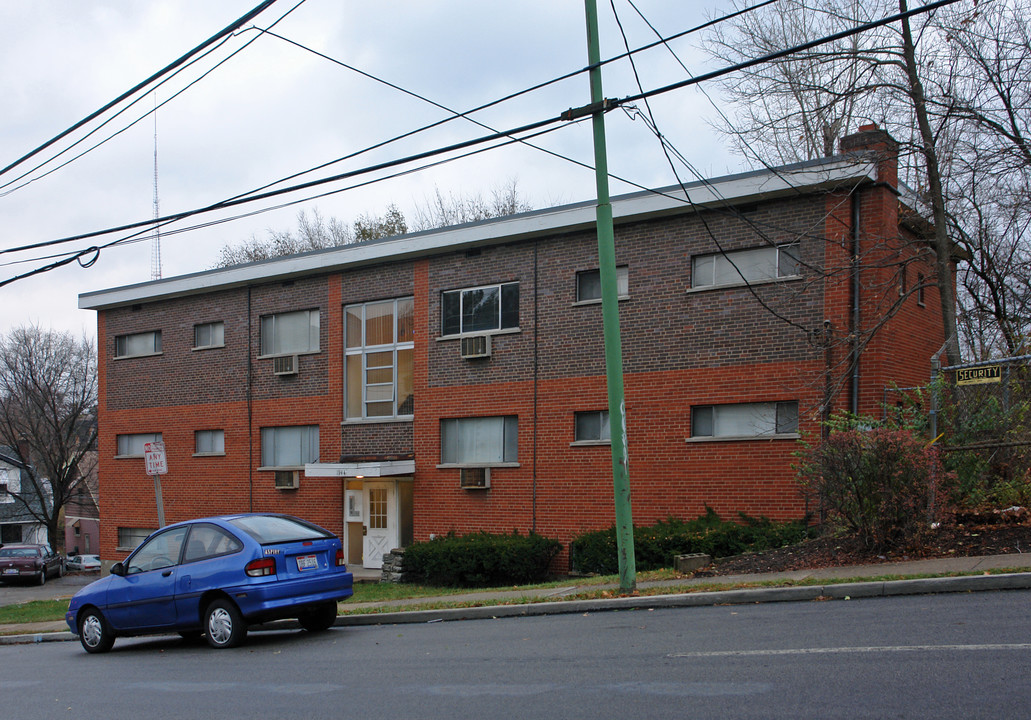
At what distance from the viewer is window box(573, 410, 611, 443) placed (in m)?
20.0

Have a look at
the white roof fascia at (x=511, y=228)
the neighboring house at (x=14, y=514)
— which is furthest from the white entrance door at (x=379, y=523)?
the neighboring house at (x=14, y=514)

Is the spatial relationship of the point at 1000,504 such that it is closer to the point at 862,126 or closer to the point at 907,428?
the point at 907,428

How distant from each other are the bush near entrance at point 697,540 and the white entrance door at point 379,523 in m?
6.99

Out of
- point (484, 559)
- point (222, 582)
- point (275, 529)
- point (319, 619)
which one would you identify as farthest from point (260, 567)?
point (484, 559)

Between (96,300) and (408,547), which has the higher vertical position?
(96,300)

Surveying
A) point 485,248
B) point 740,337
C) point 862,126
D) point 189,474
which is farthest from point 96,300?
point 862,126

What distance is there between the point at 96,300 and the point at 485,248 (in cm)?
1412

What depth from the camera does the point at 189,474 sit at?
26938 millimetres

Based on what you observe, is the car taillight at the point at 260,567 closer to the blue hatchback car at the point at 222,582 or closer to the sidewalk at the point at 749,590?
the blue hatchback car at the point at 222,582

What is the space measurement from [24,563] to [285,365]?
59.8 feet

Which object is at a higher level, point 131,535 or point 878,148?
point 878,148

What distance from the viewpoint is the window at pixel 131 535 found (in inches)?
1102

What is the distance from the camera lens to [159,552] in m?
11.7

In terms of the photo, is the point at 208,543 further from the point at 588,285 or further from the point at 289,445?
the point at 289,445
